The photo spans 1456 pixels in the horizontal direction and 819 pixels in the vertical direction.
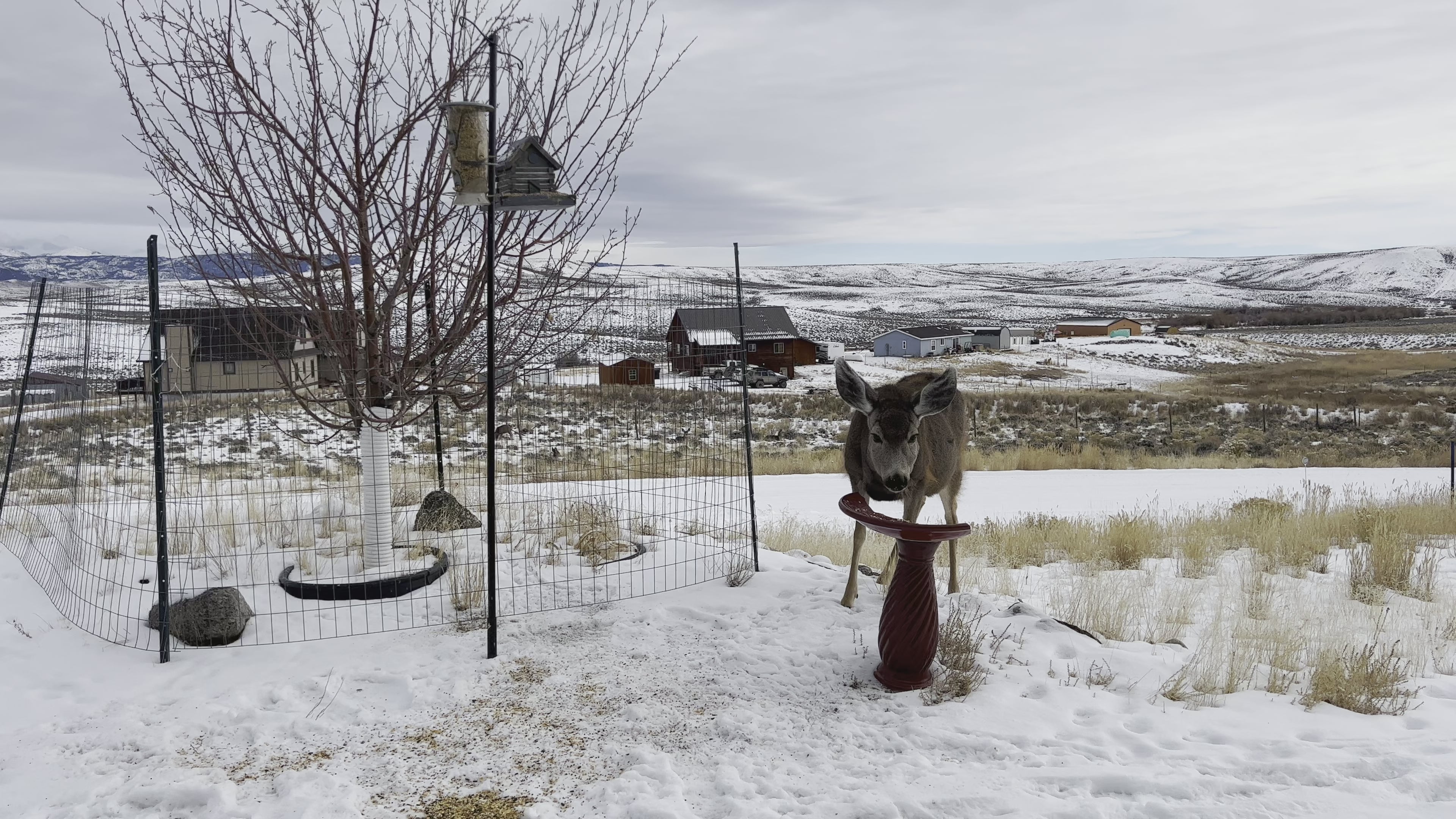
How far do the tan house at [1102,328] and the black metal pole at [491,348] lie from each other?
8740 cm

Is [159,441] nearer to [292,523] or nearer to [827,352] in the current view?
[292,523]

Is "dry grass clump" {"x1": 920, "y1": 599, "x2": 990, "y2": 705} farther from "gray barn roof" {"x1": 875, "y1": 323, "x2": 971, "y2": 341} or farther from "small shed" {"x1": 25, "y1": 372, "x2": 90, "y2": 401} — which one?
"gray barn roof" {"x1": 875, "y1": 323, "x2": 971, "y2": 341}

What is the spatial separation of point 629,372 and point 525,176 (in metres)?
4.82

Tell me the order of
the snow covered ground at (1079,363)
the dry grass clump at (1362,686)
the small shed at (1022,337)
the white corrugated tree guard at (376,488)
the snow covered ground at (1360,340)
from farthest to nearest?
the small shed at (1022,337)
the snow covered ground at (1360,340)
the snow covered ground at (1079,363)
the white corrugated tree guard at (376,488)
the dry grass clump at (1362,686)

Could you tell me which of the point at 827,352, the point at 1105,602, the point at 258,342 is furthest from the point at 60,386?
the point at 827,352

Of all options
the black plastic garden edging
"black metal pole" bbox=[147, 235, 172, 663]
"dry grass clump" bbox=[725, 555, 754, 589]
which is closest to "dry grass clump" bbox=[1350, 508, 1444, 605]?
"dry grass clump" bbox=[725, 555, 754, 589]

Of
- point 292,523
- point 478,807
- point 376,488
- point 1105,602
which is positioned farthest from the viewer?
point 292,523

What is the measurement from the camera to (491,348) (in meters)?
5.57

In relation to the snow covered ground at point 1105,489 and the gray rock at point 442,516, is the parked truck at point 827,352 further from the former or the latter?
the gray rock at point 442,516

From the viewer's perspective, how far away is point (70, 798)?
13.2ft

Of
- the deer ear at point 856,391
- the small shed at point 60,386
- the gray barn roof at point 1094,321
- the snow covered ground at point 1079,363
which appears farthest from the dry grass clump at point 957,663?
the gray barn roof at point 1094,321

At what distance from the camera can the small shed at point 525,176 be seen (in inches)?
208

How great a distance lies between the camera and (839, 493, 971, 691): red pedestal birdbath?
197 inches

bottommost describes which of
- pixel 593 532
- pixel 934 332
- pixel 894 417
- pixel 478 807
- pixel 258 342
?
pixel 478 807
